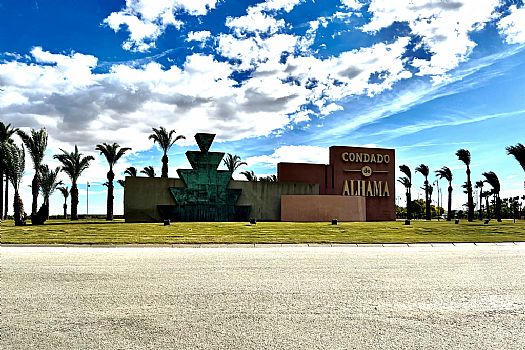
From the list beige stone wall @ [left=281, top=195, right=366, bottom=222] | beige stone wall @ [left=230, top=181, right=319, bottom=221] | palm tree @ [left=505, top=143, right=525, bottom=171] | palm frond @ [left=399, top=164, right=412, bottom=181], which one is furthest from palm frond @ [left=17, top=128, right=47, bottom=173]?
palm frond @ [left=399, top=164, right=412, bottom=181]

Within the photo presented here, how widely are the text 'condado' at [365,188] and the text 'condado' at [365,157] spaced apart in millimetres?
2518

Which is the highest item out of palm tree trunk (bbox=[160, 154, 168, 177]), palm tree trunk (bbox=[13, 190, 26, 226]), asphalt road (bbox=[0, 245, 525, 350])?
palm tree trunk (bbox=[160, 154, 168, 177])

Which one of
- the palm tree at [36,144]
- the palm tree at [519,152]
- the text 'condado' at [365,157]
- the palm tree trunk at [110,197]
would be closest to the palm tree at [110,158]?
the palm tree trunk at [110,197]

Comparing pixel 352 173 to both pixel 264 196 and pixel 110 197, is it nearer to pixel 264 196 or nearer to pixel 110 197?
pixel 264 196

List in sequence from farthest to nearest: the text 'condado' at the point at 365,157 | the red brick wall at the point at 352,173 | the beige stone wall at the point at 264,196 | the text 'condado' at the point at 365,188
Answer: the text 'condado' at the point at 365,157 → the text 'condado' at the point at 365,188 → the red brick wall at the point at 352,173 → the beige stone wall at the point at 264,196

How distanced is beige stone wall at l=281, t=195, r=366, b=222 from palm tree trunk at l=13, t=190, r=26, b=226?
23.7 meters

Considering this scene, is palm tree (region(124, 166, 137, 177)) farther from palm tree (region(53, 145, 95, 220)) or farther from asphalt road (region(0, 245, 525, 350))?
asphalt road (region(0, 245, 525, 350))

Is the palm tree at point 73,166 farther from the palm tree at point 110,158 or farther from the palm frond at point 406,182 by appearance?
the palm frond at point 406,182

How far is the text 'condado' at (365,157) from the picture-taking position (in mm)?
54194

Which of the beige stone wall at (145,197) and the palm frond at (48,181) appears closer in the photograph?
the beige stone wall at (145,197)

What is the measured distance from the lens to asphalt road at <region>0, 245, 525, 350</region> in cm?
532

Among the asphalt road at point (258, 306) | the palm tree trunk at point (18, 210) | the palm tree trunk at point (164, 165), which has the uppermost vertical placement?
the palm tree trunk at point (164, 165)

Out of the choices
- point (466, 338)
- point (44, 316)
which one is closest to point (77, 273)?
point (44, 316)

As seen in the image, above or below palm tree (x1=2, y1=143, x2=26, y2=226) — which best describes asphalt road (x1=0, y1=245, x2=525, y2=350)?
below
